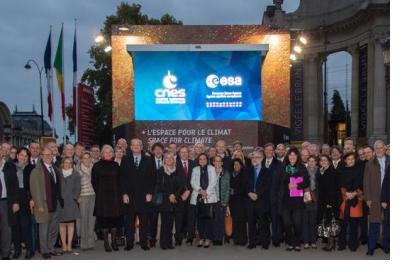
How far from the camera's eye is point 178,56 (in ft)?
54.5

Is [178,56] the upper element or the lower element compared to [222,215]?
upper

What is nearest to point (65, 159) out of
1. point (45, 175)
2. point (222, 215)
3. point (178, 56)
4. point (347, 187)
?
point (45, 175)

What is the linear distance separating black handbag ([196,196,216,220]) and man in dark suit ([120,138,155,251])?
3.00 ft

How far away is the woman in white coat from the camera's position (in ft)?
30.2

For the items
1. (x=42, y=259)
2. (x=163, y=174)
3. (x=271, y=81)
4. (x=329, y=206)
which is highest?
(x=271, y=81)

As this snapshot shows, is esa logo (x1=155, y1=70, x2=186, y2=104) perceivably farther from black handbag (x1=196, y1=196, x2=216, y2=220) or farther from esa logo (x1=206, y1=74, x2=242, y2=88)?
black handbag (x1=196, y1=196, x2=216, y2=220)

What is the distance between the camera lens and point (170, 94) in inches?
650

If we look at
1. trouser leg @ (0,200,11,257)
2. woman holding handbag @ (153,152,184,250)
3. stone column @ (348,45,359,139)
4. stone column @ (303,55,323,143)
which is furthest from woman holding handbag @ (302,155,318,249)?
stone column @ (303,55,323,143)

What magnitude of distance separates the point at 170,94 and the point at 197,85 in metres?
0.92

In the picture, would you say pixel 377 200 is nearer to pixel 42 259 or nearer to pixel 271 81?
pixel 42 259

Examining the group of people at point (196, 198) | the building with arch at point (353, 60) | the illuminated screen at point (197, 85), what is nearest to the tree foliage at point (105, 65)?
the building with arch at point (353, 60)

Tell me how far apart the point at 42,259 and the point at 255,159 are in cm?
395

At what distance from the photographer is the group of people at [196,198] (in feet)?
27.3

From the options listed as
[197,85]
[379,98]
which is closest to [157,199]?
[197,85]
